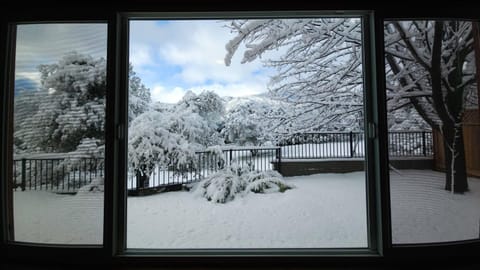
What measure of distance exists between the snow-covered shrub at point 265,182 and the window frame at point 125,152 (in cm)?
43

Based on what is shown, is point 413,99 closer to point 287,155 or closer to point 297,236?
point 287,155

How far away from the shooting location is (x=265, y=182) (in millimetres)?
1783

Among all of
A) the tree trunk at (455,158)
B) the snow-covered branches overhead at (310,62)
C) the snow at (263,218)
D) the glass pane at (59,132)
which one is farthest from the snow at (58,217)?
the tree trunk at (455,158)

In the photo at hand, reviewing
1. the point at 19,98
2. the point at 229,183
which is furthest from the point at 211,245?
the point at 19,98

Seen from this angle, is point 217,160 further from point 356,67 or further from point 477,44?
point 477,44

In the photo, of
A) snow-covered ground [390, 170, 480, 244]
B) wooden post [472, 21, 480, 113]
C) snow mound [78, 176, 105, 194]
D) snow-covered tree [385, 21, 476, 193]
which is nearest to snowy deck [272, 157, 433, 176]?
snow-covered ground [390, 170, 480, 244]

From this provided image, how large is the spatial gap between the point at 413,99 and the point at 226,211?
1.50 metres

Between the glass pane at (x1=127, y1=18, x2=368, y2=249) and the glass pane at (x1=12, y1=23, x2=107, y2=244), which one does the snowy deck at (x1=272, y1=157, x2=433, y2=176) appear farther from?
the glass pane at (x1=12, y1=23, x2=107, y2=244)

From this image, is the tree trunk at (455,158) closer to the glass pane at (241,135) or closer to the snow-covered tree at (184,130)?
the glass pane at (241,135)

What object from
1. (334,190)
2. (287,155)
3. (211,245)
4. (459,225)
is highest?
(287,155)

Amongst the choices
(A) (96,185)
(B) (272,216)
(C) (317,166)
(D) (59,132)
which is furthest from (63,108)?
(C) (317,166)

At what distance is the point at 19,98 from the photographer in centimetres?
155

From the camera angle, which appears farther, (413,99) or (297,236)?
(297,236)

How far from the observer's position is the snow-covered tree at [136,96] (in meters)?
1.65
